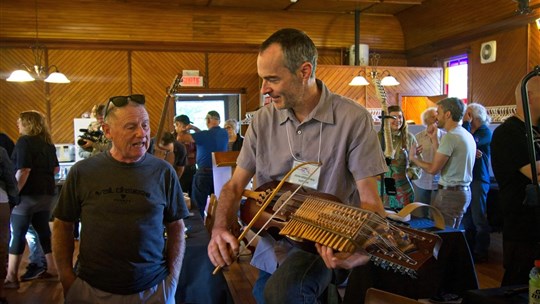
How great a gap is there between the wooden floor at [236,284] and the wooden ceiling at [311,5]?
23.9 ft

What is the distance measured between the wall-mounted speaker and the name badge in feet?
30.7

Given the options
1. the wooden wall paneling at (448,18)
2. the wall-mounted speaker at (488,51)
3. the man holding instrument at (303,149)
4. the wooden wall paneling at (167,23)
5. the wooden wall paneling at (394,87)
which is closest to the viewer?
the man holding instrument at (303,149)

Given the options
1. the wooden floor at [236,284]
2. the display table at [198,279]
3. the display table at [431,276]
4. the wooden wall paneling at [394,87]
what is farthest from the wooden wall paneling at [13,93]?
the display table at [431,276]

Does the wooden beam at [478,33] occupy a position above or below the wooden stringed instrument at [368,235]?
above

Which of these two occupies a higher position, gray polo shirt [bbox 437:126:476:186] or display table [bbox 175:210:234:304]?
gray polo shirt [bbox 437:126:476:186]

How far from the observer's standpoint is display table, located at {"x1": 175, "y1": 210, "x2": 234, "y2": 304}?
325cm

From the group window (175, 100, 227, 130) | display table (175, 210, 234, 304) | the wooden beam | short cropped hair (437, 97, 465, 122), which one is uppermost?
the wooden beam

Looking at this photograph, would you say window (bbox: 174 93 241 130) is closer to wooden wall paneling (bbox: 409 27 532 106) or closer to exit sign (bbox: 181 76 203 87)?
exit sign (bbox: 181 76 203 87)

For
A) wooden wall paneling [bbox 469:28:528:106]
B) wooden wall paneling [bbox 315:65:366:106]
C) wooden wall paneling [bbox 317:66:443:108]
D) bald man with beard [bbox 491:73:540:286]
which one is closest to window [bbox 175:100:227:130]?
wooden wall paneling [bbox 315:65:366:106]

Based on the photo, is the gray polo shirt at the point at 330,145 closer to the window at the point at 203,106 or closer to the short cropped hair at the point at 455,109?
the short cropped hair at the point at 455,109

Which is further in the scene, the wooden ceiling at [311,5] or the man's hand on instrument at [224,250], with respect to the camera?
the wooden ceiling at [311,5]

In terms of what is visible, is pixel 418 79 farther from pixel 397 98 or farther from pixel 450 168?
pixel 450 168

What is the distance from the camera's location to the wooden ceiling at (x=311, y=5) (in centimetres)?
1096

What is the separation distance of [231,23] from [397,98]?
468 centimetres
